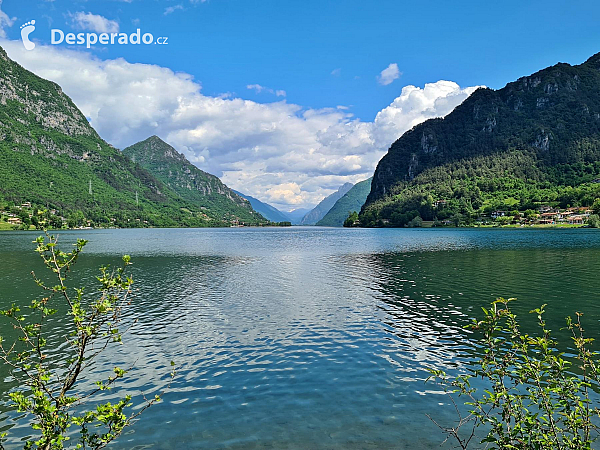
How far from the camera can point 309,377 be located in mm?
20172

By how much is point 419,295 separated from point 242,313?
848 inches

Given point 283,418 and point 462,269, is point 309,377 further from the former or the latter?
point 462,269

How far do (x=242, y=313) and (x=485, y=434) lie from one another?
2430 centimetres

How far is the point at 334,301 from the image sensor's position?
131 feet

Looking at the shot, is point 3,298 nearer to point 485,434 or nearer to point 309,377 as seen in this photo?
→ point 309,377

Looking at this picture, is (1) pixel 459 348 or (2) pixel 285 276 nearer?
(1) pixel 459 348

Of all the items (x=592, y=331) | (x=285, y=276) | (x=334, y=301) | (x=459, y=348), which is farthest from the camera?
(x=285, y=276)

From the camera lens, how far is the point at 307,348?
2498 centimetres

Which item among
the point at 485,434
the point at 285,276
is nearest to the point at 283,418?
the point at 485,434

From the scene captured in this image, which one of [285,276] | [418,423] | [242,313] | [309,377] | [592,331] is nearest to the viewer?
[418,423]

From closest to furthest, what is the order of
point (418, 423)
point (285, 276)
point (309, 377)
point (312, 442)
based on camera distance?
point (312, 442) → point (418, 423) → point (309, 377) → point (285, 276)

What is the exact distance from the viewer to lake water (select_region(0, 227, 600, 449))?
49.2 feet

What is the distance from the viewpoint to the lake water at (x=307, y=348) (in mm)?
15008

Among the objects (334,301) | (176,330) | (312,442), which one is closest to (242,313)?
(176,330)
